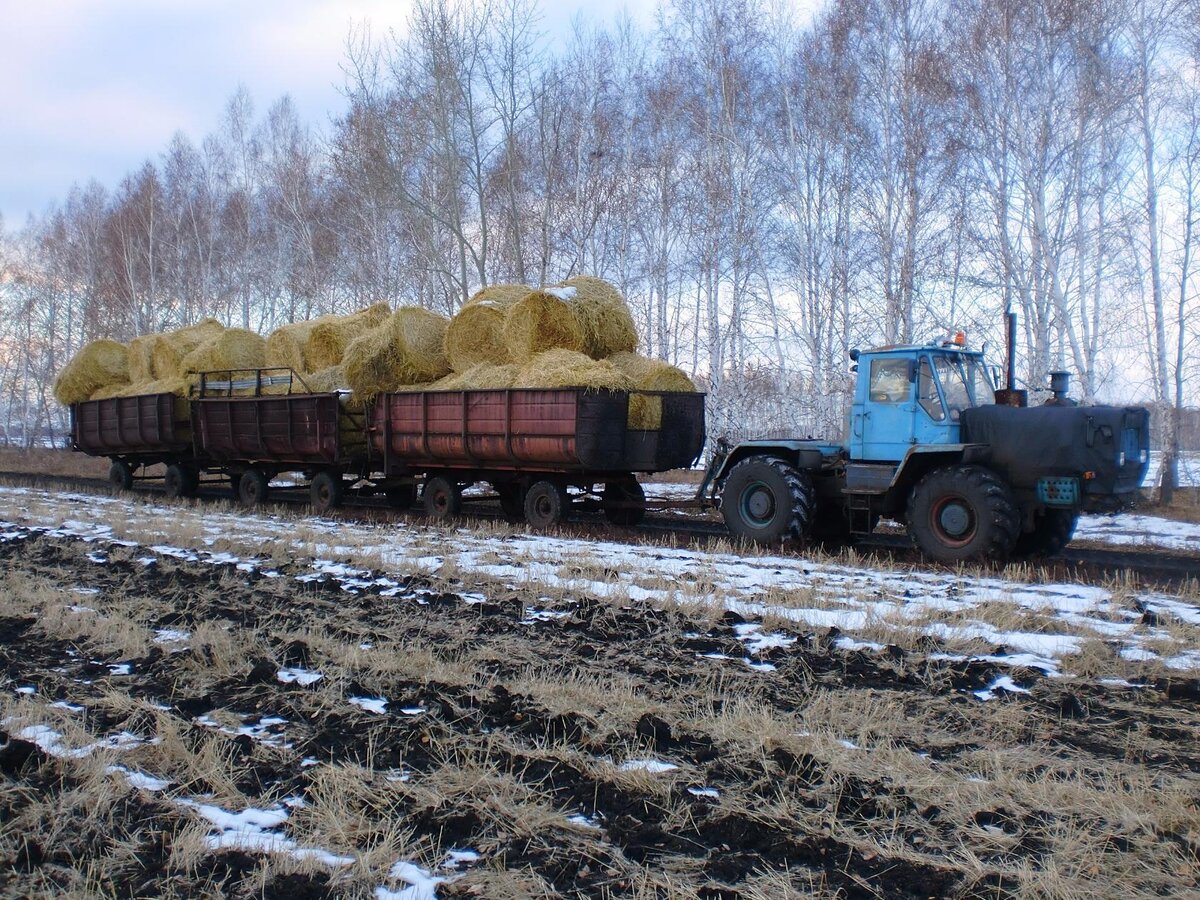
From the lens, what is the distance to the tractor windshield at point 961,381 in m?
10.3

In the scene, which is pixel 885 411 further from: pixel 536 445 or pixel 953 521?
pixel 536 445

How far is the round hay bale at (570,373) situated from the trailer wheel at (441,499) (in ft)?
8.26

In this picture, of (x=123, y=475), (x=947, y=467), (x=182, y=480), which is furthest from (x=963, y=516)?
(x=123, y=475)

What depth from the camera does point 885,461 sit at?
34.8 ft

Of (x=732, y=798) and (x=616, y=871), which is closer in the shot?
(x=616, y=871)

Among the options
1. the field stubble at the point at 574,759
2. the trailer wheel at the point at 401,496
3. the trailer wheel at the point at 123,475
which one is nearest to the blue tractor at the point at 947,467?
the field stubble at the point at 574,759

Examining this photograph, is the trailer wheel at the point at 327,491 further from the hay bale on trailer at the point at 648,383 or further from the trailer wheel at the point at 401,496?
the hay bale on trailer at the point at 648,383

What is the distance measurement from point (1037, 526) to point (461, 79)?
15971 millimetres

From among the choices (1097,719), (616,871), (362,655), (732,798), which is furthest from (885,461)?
(616,871)

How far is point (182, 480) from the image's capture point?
18.9 metres

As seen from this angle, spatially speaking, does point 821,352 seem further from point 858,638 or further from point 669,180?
point 858,638

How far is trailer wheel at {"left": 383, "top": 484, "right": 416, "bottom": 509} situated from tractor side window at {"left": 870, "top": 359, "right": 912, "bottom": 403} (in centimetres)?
837

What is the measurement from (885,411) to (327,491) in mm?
9526

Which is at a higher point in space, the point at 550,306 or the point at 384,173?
the point at 384,173
